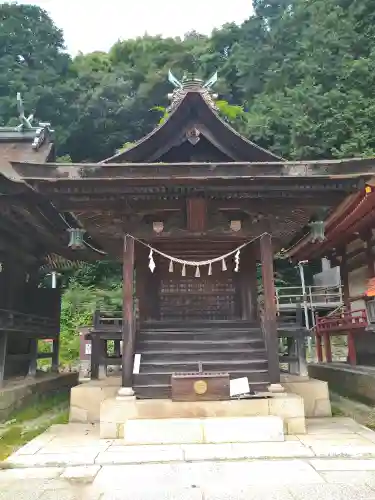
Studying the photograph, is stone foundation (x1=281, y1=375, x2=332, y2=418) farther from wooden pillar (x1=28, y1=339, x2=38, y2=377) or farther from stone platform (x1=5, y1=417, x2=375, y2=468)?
wooden pillar (x1=28, y1=339, x2=38, y2=377)

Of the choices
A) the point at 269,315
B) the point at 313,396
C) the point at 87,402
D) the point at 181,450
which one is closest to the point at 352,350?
the point at 313,396

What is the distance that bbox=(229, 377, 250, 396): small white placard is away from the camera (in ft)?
23.8

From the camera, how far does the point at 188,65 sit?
4544 cm

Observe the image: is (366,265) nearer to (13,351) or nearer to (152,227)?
(152,227)

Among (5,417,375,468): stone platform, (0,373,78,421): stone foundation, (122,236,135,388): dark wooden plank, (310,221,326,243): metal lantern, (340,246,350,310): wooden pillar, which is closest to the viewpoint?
(5,417,375,468): stone platform

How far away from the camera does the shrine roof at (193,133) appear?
8.81m

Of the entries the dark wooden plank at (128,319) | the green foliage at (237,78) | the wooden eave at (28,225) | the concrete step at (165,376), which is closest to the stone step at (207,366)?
the concrete step at (165,376)

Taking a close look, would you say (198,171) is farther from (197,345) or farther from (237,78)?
(237,78)

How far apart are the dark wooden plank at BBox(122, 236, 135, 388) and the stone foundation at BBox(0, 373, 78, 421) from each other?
321 centimetres

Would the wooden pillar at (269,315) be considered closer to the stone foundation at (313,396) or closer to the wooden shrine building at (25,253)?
the stone foundation at (313,396)

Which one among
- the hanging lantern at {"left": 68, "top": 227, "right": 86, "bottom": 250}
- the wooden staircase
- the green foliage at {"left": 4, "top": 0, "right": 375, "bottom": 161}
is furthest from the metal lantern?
the green foliage at {"left": 4, "top": 0, "right": 375, "bottom": 161}

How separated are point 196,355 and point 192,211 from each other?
2.97 meters

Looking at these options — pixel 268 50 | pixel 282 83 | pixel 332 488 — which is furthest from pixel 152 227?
pixel 268 50

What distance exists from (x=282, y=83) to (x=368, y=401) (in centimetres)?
3164
